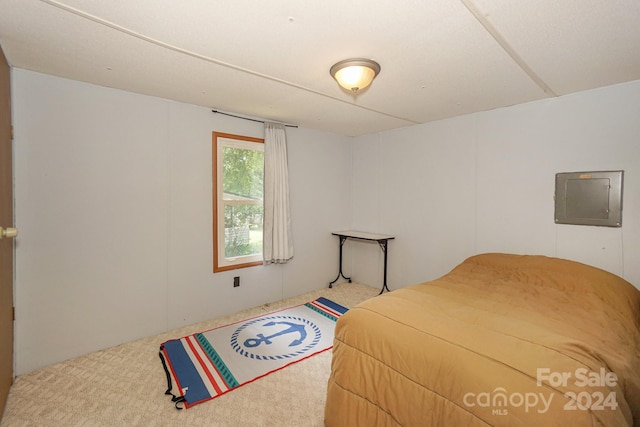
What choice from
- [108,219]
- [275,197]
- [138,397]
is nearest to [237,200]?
[275,197]

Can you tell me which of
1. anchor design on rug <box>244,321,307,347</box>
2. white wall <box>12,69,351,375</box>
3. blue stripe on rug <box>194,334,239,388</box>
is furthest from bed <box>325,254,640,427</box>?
white wall <box>12,69,351,375</box>

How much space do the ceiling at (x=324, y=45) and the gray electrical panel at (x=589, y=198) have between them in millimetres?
770

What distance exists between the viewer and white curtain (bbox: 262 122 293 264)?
3502 mm

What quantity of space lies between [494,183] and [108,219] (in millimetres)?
3782

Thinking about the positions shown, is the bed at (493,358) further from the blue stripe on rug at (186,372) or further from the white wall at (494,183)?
the blue stripe on rug at (186,372)

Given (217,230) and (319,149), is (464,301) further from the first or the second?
(319,149)

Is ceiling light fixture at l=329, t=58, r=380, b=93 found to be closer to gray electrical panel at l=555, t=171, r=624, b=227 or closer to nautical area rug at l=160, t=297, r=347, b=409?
gray electrical panel at l=555, t=171, r=624, b=227

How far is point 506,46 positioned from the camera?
1.81 metres

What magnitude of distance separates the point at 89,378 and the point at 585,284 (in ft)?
12.3

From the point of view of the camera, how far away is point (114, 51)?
6.20ft

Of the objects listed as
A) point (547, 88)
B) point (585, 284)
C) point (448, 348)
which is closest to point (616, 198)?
point (585, 284)

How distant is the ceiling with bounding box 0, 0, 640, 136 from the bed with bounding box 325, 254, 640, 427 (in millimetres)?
1626

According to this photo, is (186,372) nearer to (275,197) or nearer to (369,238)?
(275,197)

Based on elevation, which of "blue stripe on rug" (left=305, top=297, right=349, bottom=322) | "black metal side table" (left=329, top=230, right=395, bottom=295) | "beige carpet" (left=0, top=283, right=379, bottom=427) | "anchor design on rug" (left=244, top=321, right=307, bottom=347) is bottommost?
"beige carpet" (left=0, top=283, right=379, bottom=427)
